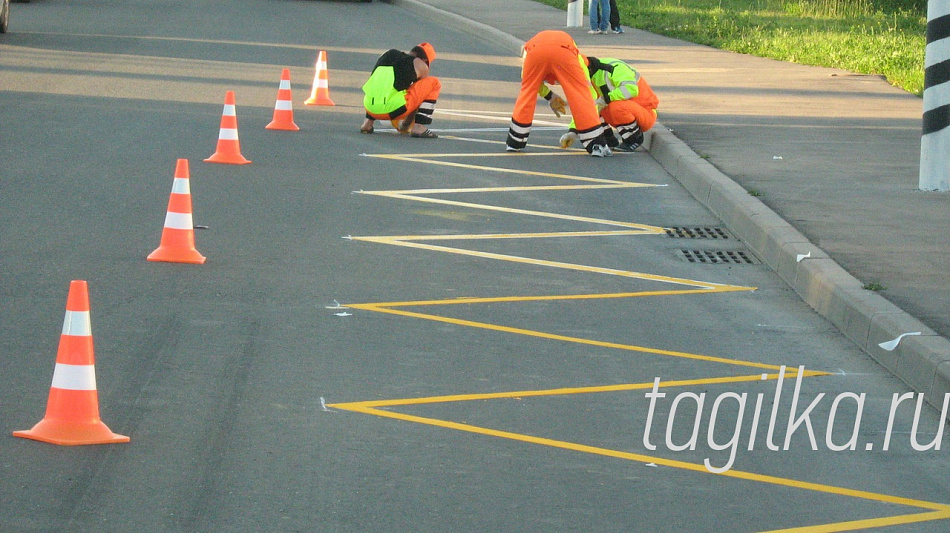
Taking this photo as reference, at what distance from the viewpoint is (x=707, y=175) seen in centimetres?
1153

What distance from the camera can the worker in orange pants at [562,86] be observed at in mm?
13133

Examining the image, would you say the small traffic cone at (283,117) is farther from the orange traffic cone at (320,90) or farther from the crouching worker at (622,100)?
the crouching worker at (622,100)

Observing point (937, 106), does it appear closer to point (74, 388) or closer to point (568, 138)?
point (568, 138)

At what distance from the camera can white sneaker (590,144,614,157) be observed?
13.5 metres

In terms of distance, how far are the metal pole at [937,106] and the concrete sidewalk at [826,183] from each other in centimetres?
24

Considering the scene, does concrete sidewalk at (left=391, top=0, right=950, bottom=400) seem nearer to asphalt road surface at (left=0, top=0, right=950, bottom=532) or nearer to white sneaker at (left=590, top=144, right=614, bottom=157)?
asphalt road surface at (left=0, top=0, right=950, bottom=532)

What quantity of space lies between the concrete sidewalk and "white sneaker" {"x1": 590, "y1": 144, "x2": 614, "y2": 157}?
50cm

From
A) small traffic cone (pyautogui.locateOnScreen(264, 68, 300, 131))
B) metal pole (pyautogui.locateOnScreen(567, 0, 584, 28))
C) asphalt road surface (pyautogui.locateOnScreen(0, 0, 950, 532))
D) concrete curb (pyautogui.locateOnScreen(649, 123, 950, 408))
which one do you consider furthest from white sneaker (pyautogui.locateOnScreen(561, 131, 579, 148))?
metal pole (pyautogui.locateOnScreen(567, 0, 584, 28))

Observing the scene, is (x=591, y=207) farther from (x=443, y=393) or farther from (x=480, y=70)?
(x=480, y=70)

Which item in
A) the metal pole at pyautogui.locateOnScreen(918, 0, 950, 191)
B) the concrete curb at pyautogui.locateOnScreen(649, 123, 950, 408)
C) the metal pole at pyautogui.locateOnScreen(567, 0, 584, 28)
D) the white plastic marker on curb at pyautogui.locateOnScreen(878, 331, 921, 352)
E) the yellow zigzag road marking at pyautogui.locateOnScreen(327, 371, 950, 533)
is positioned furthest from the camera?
the metal pole at pyautogui.locateOnScreen(567, 0, 584, 28)

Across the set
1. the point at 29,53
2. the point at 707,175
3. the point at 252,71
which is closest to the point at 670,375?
the point at 707,175

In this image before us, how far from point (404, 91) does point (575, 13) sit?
13.5 m

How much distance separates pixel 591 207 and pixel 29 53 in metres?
12.9

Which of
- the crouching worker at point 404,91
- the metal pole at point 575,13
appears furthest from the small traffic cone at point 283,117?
the metal pole at point 575,13
